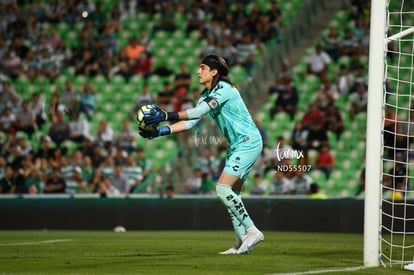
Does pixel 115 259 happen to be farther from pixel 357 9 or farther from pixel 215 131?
pixel 357 9

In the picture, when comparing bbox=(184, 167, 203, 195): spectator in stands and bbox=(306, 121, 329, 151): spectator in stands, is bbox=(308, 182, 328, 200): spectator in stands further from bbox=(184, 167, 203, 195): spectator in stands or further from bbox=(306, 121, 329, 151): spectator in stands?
bbox=(184, 167, 203, 195): spectator in stands

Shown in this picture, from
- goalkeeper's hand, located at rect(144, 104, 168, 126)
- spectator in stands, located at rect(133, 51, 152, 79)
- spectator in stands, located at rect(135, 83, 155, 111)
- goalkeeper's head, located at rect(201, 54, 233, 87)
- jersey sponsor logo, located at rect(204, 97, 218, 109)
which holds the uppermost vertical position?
spectator in stands, located at rect(133, 51, 152, 79)

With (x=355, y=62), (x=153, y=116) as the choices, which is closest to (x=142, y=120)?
(x=153, y=116)

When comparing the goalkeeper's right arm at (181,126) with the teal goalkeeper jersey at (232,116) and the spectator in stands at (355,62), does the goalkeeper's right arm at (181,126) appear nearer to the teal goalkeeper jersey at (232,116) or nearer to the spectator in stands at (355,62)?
the teal goalkeeper jersey at (232,116)

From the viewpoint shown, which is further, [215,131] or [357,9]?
[357,9]

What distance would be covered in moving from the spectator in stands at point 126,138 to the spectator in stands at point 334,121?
4.40m

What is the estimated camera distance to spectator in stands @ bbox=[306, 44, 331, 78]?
2408 centimetres

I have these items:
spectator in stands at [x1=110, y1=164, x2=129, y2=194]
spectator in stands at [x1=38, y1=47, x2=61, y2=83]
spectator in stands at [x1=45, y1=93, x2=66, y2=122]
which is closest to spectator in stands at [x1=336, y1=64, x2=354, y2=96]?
spectator in stands at [x1=110, y1=164, x2=129, y2=194]

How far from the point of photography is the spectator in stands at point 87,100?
2333 cm

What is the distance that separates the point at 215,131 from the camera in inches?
822

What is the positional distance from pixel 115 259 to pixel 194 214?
30.0 feet

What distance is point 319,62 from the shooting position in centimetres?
2425

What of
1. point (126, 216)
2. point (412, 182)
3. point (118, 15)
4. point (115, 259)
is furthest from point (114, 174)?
point (115, 259)

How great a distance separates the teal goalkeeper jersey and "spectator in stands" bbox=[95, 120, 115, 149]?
10.5 m
